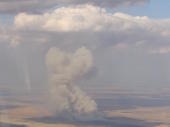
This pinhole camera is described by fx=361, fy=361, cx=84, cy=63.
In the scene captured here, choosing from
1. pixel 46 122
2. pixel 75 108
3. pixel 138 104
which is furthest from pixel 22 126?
pixel 75 108

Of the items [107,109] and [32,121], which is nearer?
[32,121]

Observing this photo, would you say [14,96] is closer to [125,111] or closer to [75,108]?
[125,111]

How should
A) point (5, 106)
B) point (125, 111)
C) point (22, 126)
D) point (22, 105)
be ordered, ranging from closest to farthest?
point (22, 126), point (5, 106), point (22, 105), point (125, 111)

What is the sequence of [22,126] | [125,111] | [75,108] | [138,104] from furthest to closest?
[75,108] < [138,104] < [125,111] < [22,126]

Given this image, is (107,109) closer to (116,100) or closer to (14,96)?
Answer: (116,100)

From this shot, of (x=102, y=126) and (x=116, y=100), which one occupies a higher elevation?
(x=116, y=100)

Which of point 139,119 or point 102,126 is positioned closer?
point 102,126

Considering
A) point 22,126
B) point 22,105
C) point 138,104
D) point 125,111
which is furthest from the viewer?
point 138,104

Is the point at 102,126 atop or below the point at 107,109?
below

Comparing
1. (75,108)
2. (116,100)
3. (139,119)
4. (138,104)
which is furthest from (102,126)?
(75,108)

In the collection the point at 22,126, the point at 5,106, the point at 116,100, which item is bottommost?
the point at 22,126
